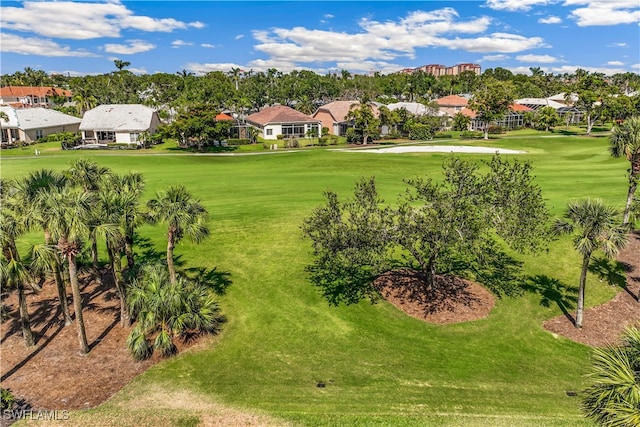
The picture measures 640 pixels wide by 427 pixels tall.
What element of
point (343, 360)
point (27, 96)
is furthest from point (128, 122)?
point (27, 96)

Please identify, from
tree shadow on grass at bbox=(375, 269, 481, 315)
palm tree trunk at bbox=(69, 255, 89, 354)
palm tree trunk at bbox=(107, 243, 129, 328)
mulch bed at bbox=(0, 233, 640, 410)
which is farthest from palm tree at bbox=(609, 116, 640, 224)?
palm tree trunk at bbox=(69, 255, 89, 354)

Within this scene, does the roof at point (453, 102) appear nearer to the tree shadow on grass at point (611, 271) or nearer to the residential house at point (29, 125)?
the residential house at point (29, 125)

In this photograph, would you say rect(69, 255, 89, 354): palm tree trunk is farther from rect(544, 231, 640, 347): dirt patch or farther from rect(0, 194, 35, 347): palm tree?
rect(544, 231, 640, 347): dirt patch

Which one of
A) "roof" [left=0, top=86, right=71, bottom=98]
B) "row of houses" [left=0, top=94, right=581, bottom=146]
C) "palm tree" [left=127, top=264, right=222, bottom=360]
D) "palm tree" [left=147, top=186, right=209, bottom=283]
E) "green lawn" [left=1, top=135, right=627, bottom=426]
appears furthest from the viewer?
"roof" [left=0, top=86, right=71, bottom=98]

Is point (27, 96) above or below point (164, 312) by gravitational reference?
above

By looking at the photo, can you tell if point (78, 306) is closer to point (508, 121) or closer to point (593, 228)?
point (593, 228)

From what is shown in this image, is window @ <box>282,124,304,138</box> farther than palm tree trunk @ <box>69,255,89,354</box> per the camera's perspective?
Yes

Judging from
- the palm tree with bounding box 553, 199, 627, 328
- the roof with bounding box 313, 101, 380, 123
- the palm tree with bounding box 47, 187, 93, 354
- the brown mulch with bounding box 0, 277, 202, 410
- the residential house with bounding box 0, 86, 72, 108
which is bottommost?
the brown mulch with bounding box 0, 277, 202, 410
